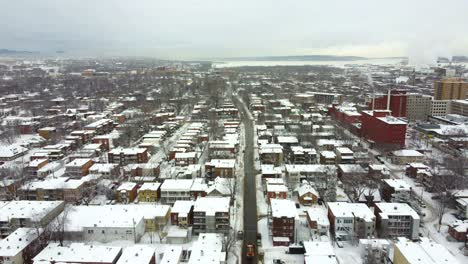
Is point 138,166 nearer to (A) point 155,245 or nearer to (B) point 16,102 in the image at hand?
(A) point 155,245

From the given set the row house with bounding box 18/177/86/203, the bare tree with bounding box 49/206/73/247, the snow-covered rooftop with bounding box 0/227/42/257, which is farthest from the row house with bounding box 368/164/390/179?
the snow-covered rooftop with bounding box 0/227/42/257

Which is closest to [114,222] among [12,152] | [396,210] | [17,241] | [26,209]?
[17,241]

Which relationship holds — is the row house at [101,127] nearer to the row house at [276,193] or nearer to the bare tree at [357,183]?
the row house at [276,193]

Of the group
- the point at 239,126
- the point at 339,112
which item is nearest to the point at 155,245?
the point at 239,126

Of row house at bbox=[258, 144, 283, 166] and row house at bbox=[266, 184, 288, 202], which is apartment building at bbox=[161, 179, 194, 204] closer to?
row house at bbox=[266, 184, 288, 202]

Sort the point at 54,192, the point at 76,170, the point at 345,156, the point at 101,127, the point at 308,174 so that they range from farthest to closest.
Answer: the point at 101,127 → the point at 345,156 → the point at 76,170 → the point at 308,174 → the point at 54,192

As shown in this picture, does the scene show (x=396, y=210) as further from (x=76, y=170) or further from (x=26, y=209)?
(x=76, y=170)
